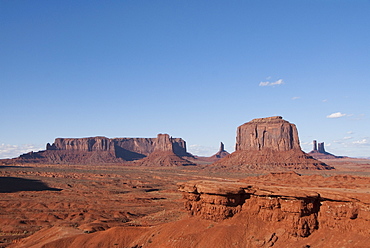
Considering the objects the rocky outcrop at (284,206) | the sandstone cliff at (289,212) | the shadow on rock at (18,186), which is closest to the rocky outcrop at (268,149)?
the shadow on rock at (18,186)

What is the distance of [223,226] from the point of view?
1622 cm

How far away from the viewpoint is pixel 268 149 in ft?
439

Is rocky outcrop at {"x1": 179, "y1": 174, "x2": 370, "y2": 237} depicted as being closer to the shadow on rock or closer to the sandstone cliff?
the sandstone cliff

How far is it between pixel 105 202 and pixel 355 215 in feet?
124

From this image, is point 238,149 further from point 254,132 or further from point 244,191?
point 244,191

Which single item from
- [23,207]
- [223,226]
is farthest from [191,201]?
[23,207]

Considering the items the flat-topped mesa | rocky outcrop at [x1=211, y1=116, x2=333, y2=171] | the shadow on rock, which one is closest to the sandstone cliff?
the shadow on rock

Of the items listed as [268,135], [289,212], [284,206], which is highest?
[268,135]

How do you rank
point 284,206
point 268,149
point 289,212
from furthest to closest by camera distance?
point 268,149 < point 284,206 < point 289,212

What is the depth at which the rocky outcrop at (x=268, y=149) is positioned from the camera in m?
120

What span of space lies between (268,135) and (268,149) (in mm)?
5530

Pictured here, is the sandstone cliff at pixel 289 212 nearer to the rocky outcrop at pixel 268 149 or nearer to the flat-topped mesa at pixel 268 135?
the rocky outcrop at pixel 268 149

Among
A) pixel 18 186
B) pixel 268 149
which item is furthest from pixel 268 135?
pixel 18 186

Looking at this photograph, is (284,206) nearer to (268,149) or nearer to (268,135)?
(268,149)
